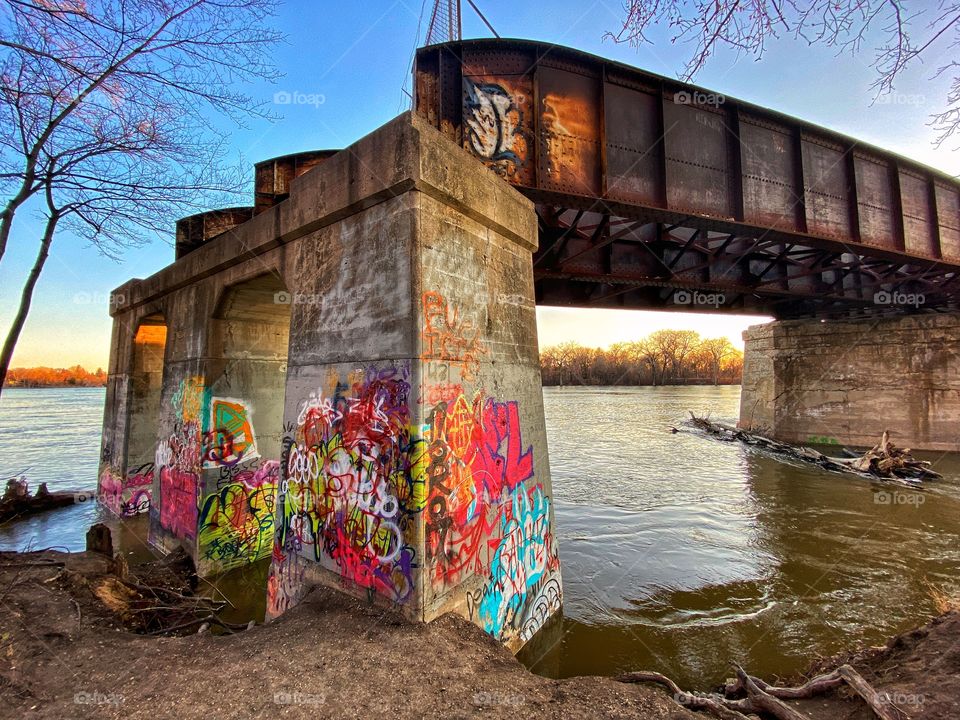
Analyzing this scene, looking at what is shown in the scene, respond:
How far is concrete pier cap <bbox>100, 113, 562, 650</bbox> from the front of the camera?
4.09 m

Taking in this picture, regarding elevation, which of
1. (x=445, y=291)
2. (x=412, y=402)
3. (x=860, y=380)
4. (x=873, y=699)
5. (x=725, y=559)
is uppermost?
(x=445, y=291)

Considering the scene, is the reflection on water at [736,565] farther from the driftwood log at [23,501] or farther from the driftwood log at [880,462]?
the driftwood log at [23,501]

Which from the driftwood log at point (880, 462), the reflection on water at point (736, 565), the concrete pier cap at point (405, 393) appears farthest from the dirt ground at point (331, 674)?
the driftwood log at point (880, 462)

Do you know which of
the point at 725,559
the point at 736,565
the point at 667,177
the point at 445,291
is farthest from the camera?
the point at 667,177

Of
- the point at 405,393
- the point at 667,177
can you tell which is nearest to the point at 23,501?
the point at 405,393

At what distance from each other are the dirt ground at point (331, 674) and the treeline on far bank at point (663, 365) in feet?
283

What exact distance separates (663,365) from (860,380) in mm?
74468

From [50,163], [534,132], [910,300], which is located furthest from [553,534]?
[910,300]

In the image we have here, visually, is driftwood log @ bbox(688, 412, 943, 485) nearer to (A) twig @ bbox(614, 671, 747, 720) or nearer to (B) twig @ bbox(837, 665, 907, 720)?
(B) twig @ bbox(837, 665, 907, 720)

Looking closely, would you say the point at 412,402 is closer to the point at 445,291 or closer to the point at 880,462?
the point at 445,291

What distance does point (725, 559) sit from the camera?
26.7ft

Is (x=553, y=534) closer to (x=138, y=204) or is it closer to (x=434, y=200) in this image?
(x=434, y=200)

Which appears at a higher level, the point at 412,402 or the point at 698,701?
the point at 412,402

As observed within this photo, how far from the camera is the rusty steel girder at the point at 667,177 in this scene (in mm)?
7281
